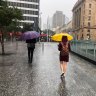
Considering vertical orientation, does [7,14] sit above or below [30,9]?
below

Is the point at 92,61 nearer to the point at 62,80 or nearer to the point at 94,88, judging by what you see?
the point at 62,80

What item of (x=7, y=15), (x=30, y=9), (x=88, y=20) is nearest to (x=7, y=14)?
(x=7, y=15)

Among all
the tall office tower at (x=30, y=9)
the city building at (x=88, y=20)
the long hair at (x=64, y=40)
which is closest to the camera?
the long hair at (x=64, y=40)

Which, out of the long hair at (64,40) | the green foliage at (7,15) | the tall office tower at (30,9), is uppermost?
the tall office tower at (30,9)

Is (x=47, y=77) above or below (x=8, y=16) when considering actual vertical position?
below

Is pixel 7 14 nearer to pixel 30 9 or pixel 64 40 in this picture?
pixel 64 40

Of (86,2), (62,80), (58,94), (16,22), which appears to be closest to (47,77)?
(62,80)

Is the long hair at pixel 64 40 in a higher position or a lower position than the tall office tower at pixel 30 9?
lower

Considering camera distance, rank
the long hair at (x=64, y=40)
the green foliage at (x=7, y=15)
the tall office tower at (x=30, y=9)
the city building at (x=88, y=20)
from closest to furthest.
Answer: the long hair at (x=64, y=40)
the green foliage at (x=7, y=15)
the tall office tower at (x=30, y=9)
the city building at (x=88, y=20)

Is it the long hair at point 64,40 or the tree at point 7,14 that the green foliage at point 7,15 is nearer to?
the tree at point 7,14

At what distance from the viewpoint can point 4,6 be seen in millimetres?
26484

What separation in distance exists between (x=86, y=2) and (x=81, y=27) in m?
12.7

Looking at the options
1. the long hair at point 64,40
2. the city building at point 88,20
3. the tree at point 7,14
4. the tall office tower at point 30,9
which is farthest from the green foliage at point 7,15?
the city building at point 88,20

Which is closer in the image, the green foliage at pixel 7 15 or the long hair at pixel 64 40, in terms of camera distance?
the long hair at pixel 64 40
